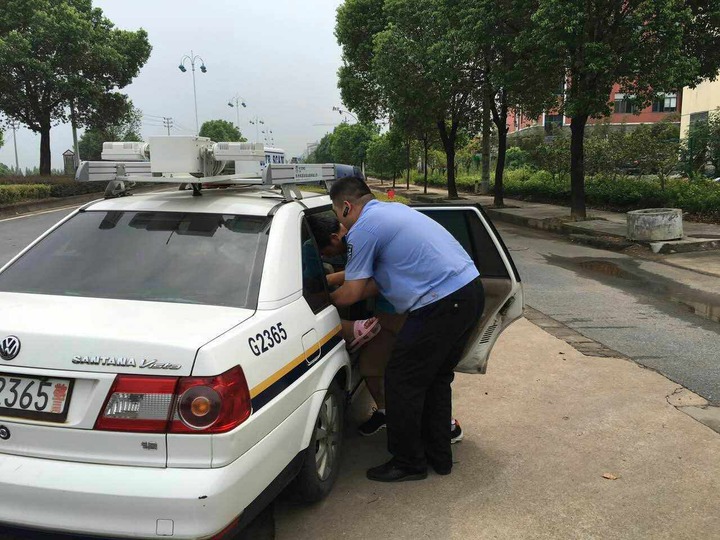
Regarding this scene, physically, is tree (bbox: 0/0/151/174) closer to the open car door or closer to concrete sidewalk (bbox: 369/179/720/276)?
concrete sidewalk (bbox: 369/179/720/276)

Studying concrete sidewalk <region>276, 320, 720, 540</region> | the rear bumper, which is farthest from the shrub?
the rear bumper

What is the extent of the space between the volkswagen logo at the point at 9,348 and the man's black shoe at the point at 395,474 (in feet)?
6.42

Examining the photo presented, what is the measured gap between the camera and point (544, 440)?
147 inches

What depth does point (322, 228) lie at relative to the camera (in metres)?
3.57

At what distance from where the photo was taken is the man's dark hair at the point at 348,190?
3.24m

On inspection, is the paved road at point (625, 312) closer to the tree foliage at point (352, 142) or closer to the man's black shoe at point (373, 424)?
the man's black shoe at point (373, 424)

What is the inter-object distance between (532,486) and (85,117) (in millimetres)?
33206

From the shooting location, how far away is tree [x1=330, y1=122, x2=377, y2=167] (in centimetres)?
7075

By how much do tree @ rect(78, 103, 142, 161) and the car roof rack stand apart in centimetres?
3212

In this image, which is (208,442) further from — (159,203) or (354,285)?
(159,203)

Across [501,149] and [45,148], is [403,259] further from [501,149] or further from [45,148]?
[45,148]

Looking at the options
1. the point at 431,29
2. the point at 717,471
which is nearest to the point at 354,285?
the point at 717,471

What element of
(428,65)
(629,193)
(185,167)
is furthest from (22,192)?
(185,167)

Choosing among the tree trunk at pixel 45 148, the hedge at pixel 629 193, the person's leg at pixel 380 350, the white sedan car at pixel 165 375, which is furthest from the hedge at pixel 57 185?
the white sedan car at pixel 165 375
